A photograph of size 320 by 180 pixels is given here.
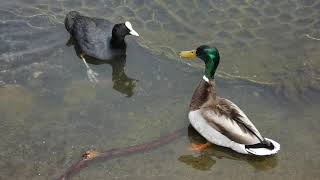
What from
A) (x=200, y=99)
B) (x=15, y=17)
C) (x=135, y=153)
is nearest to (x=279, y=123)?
(x=200, y=99)

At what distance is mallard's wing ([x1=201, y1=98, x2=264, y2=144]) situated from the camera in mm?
6926

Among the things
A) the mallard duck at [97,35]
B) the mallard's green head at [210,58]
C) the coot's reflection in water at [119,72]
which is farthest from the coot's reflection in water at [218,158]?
the mallard duck at [97,35]

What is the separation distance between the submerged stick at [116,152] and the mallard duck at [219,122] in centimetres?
36

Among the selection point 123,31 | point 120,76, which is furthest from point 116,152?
point 123,31

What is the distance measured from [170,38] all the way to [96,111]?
2086 mm

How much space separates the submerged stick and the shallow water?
0.08 metres

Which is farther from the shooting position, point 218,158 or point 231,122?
point 218,158

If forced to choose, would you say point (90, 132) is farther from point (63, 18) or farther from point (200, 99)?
point (63, 18)

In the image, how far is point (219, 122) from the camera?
711 cm

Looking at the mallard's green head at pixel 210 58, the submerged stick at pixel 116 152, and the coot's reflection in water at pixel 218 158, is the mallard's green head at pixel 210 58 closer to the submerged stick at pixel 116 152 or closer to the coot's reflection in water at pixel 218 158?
the submerged stick at pixel 116 152

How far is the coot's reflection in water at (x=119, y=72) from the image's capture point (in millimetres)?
8320

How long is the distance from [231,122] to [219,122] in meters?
0.16

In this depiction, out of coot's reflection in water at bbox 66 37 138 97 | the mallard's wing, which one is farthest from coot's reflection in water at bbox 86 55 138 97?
the mallard's wing

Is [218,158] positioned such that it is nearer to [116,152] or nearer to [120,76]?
[116,152]
